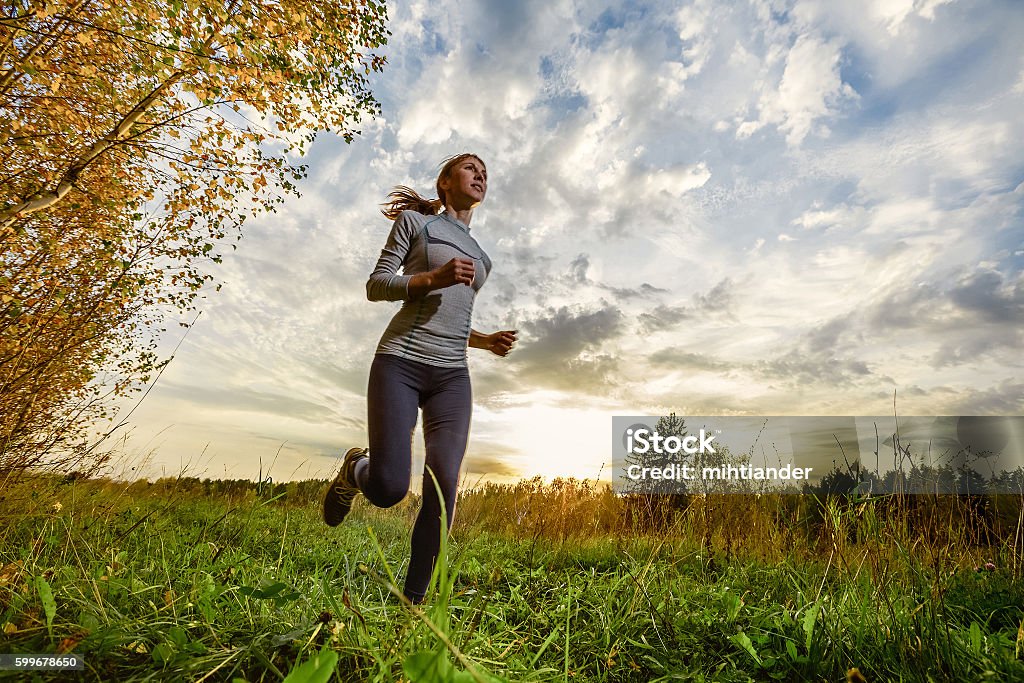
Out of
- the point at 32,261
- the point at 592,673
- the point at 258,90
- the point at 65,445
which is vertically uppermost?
the point at 258,90

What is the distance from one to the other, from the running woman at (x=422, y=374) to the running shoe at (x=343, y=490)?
0.27 meters

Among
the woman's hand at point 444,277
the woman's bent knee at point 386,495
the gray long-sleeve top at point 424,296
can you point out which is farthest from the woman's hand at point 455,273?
the woman's bent knee at point 386,495

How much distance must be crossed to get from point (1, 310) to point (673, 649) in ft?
16.3

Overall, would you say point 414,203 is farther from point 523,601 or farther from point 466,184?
point 523,601

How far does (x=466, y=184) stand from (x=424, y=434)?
1.50 m

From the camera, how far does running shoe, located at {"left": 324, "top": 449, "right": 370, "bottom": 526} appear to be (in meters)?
3.69

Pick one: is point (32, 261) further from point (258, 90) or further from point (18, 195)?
point (258, 90)

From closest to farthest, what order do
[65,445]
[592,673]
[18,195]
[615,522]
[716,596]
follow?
[592,673]
[716,596]
[65,445]
[18,195]
[615,522]

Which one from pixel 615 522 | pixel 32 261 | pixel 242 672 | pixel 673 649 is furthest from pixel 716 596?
pixel 32 261

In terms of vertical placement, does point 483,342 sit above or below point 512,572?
above

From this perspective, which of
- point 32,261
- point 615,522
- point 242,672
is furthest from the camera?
point 615,522

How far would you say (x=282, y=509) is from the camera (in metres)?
7.48

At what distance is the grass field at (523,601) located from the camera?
1.65 meters

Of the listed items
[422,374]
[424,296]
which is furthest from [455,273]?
[422,374]
